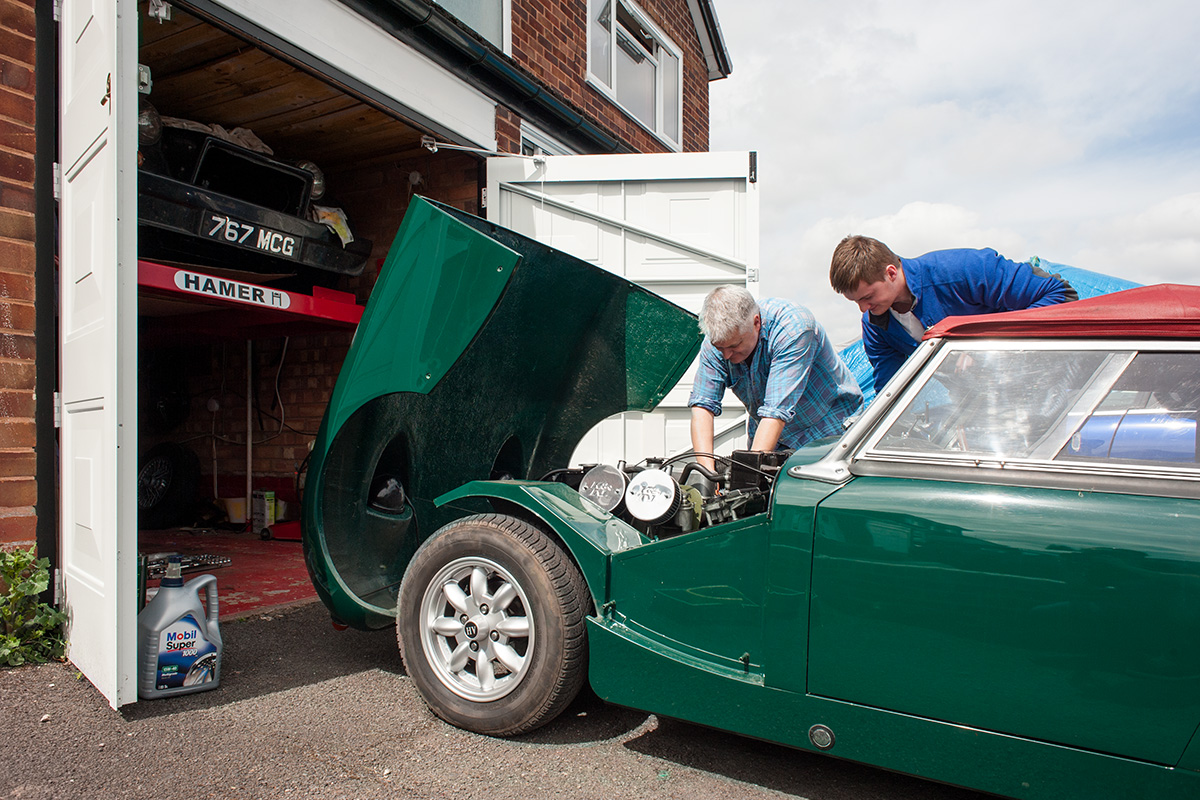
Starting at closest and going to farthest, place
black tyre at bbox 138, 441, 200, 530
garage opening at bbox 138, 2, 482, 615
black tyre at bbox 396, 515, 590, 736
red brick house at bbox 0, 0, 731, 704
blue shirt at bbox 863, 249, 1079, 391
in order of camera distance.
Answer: black tyre at bbox 396, 515, 590, 736 < blue shirt at bbox 863, 249, 1079, 391 < red brick house at bbox 0, 0, 731, 704 < garage opening at bbox 138, 2, 482, 615 < black tyre at bbox 138, 441, 200, 530

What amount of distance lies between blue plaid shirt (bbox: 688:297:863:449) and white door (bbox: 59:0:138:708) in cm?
249

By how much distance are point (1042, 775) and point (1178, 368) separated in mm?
1029

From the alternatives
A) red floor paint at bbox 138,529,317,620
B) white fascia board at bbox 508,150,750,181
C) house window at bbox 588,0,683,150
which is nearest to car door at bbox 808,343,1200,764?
red floor paint at bbox 138,529,317,620

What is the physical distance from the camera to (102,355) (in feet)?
9.34

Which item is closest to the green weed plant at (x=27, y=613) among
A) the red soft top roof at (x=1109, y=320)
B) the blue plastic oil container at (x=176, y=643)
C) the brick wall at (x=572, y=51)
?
the blue plastic oil container at (x=176, y=643)

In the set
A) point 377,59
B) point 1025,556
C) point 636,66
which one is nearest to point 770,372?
point 1025,556

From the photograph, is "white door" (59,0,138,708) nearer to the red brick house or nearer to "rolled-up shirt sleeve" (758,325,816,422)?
the red brick house

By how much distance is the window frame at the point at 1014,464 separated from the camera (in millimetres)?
1846

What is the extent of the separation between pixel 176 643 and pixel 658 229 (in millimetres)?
4176

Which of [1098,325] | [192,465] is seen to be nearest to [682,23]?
[192,465]

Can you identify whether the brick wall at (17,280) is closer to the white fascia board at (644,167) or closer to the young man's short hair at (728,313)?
the young man's short hair at (728,313)

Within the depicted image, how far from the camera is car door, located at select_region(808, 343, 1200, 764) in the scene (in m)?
1.73

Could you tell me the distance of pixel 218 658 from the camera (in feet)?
10.0

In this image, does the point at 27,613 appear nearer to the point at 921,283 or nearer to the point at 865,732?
the point at 865,732
